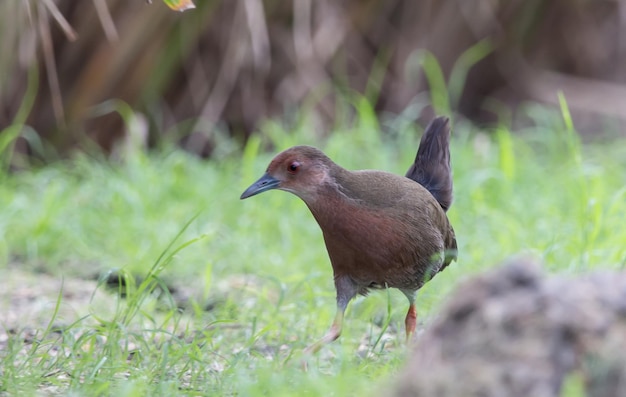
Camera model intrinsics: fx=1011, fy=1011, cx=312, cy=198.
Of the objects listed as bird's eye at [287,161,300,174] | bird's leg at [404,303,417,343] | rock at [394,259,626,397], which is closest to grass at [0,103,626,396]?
bird's leg at [404,303,417,343]

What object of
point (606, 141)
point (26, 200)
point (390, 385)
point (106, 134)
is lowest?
point (606, 141)

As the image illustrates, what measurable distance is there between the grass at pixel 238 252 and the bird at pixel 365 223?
12cm

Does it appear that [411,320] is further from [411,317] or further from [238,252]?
[238,252]

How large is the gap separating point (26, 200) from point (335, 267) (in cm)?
263

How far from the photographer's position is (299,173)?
3467 mm

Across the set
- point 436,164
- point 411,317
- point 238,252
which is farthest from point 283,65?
point 411,317

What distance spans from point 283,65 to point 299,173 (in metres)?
4.13

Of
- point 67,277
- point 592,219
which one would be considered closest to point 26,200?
point 67,277

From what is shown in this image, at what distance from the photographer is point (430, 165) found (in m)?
4.16

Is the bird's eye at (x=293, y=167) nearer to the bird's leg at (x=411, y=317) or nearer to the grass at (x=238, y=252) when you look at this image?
the grass at (x=238, y=252)

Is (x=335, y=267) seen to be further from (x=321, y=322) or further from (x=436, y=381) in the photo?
(x=436, y=381)

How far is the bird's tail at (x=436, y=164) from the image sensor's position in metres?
4.13

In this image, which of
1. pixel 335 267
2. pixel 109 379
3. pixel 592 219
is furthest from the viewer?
pixel 592 219

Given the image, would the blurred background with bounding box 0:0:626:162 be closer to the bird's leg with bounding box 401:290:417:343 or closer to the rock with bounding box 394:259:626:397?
the bird's leg with bounding box 401:290:417:343
